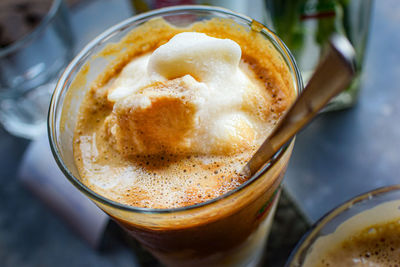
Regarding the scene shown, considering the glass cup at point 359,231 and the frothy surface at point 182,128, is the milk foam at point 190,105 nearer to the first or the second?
the frothy surface at point 182,128

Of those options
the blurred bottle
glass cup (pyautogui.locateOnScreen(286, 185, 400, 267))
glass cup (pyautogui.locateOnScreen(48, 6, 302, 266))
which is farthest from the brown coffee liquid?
the blurred bottle

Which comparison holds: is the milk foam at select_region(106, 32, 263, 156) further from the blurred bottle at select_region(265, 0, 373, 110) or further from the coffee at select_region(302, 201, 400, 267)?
the blurred bottle at select_region(265, 0, 373, 110)

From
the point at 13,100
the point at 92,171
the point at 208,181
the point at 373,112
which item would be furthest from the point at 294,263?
the point at 13,100

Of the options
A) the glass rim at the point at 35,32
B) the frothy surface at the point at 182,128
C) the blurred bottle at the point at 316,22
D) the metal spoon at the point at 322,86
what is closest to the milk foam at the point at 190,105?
the frothy surface at the point at 182,128

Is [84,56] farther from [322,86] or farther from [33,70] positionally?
[33,70]

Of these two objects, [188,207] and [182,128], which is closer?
[188,207]

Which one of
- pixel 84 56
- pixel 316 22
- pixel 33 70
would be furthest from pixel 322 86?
pixel 33 70
